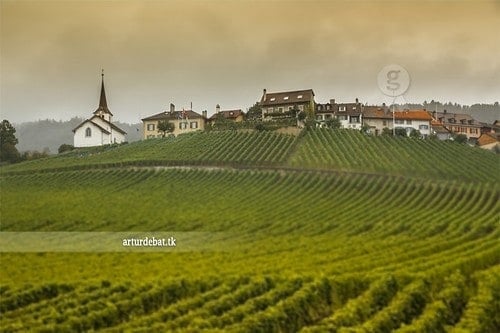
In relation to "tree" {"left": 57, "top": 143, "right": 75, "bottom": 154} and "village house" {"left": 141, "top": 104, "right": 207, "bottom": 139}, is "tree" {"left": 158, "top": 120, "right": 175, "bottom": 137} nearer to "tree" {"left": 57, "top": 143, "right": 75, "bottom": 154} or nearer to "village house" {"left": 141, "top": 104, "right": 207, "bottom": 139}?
"village house" {"left": 141, "top": 104, "right": 207, "bottom": 139}

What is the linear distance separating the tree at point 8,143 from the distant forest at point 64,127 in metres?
0.12

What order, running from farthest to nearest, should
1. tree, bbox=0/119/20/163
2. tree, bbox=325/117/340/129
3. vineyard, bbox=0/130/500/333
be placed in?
tree, bbox=325/117/340/129 → tree, bbox=0/119/20/163 → vineyard, bbox=0/130/500/333

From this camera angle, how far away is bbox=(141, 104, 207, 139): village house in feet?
52.6

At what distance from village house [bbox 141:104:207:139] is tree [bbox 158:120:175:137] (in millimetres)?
87

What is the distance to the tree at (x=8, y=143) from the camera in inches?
552

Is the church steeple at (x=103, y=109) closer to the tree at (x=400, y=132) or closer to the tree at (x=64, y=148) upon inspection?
the tree at (x=64, y=148)

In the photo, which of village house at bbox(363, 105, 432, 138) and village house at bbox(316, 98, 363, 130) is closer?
village house at bbox(363, 105, 432, 138)

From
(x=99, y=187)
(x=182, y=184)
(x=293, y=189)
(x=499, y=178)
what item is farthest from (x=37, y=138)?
(x=499, y=178)

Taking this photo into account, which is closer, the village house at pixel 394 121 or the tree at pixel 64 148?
the tree at pixel 64 148

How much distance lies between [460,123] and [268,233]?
7.25 m

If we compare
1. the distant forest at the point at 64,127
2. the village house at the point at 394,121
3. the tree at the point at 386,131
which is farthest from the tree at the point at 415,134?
the distant forest at the point at 64,127

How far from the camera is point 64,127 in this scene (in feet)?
52.7

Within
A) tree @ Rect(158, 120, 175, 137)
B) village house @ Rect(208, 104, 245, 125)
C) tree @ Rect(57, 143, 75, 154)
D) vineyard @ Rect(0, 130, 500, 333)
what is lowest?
vineyard @ Rect(0, 130, 500, 333)

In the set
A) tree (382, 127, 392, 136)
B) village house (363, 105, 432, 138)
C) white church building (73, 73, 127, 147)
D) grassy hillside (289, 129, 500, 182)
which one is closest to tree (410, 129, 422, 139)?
village house (363, 105, 432, 138)
